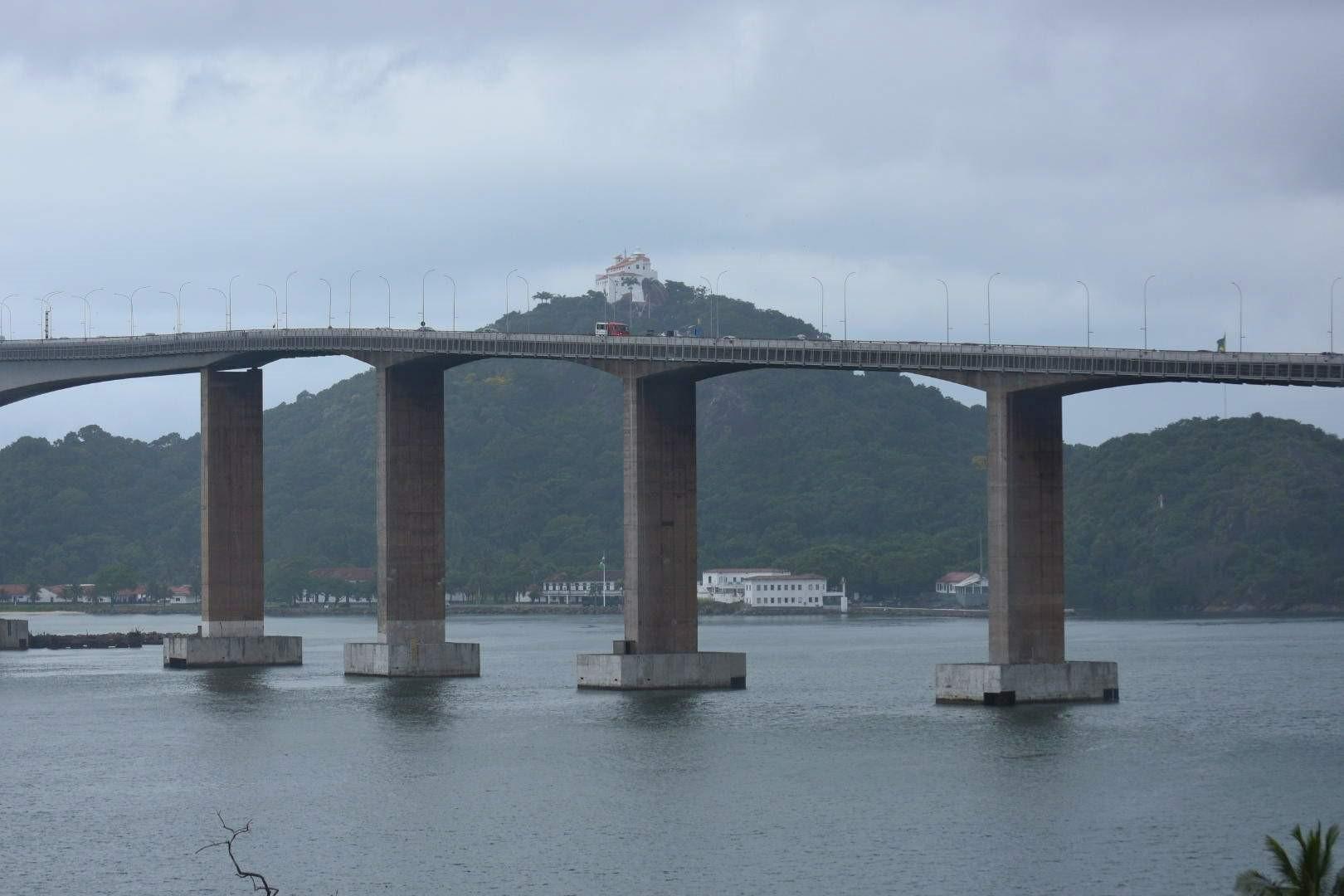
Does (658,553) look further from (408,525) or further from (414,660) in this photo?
(414,660)

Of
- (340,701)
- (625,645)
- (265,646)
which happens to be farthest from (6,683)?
(625,645)

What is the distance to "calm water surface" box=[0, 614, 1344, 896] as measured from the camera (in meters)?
48.9

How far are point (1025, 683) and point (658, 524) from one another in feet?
60.0

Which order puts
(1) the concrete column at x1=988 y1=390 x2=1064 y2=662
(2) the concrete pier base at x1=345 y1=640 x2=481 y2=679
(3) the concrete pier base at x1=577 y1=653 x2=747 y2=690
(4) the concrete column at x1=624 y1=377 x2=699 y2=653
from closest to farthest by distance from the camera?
(1) the concrete column at x1=988 y1=390 x2=1064 y2=662 → (3) the concrete pier base at x1=577 y1=653 x2=747 y2=690 → (4) the concrete column at x1=624 y1=377 x2=699 y2=653 → (2) the concrete pier base at x1=345 y1=640 x2=481 y2=679

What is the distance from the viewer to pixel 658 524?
92.0 m

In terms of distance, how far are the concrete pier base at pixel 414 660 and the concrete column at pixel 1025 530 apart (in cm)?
3081

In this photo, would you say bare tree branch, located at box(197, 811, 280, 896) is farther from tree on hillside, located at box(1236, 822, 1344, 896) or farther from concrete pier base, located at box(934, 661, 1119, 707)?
concrete pier base, located at box(934, 661, 1119, 707)

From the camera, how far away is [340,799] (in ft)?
198

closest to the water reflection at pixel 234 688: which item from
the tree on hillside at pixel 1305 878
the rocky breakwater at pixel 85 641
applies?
the rocky breakwater at pixel 85 641

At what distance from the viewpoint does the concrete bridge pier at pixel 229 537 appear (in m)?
114

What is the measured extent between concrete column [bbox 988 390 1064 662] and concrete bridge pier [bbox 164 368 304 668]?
4636cm

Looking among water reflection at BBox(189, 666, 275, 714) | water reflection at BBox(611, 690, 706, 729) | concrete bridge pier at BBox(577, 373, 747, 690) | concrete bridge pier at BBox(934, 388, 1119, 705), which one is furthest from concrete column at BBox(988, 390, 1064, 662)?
water reflection at BBox(189, 666, 275, 714)

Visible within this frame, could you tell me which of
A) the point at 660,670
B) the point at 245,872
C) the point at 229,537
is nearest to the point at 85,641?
the point at 229,537

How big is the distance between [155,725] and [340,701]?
33.5 feet
